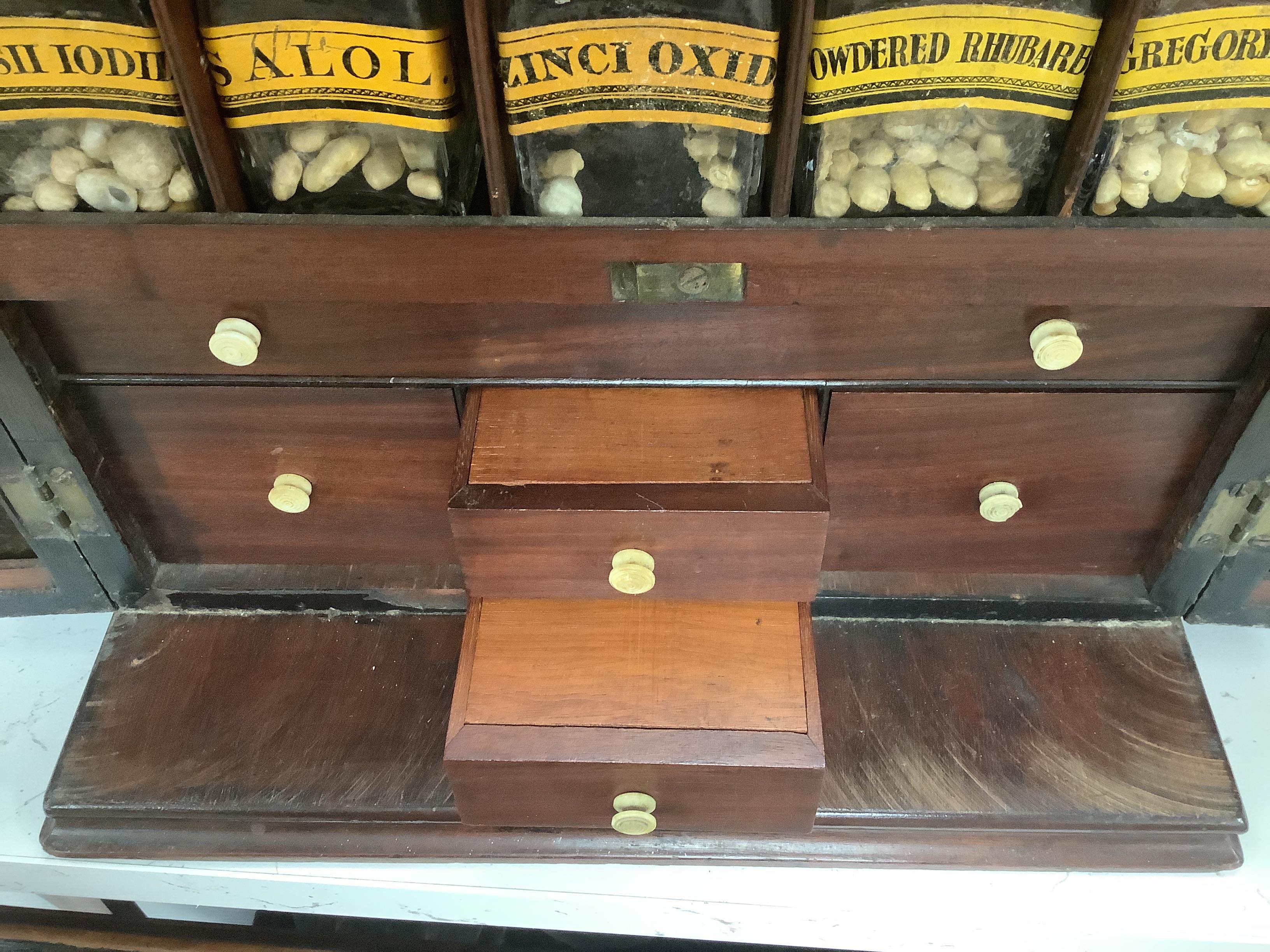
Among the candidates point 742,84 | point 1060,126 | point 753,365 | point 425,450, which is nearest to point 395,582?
point 425,450

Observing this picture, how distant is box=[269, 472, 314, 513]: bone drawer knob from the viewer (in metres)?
0.90

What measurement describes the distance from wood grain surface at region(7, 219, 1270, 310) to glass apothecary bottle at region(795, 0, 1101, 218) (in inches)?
1.1

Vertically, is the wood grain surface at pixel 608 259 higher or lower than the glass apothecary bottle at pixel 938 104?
lower

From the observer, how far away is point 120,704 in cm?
98

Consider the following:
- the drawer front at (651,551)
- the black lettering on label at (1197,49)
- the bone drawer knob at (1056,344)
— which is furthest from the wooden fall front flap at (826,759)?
the black lettering on label at (1197,49)

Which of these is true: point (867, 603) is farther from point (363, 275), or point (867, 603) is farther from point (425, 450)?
point (363, 275)

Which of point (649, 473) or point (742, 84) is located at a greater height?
point (742, 84)

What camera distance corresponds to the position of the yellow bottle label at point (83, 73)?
63 centimetres

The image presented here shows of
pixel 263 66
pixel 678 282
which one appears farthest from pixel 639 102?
pixel 263 66

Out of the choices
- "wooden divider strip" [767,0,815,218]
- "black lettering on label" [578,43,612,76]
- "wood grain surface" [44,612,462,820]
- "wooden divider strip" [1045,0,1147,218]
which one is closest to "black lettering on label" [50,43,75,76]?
"black lettering on label" [578,43,612,76]

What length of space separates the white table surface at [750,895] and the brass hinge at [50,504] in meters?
0.25

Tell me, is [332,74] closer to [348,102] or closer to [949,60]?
[348,102]

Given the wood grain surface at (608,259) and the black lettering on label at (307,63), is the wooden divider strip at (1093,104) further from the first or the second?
the black lettering on label at (307,63)

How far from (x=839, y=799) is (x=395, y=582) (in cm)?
52
